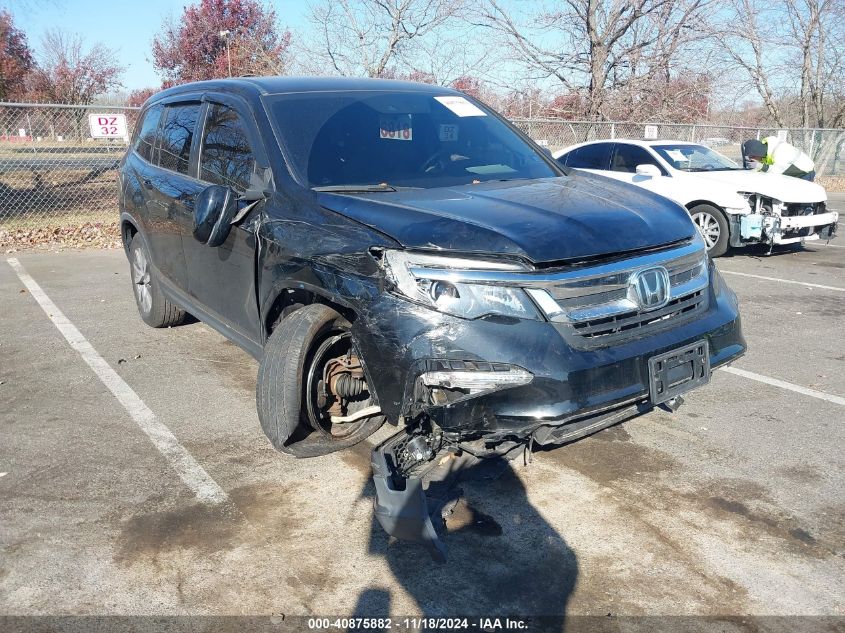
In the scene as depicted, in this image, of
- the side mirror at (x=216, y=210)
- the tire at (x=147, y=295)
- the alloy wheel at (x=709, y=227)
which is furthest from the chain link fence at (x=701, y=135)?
the side mirror at (x=216, y=210)

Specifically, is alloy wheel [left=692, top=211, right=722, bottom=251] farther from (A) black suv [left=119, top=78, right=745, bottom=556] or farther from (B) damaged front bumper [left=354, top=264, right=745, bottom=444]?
(B) damaged front bumper [left=354, top=264, right=745, bottom=444]

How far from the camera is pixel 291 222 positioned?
3582 millimetres

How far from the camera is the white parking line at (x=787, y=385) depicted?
4660 millimetres

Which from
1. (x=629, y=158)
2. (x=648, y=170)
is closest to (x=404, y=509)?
(x=648, y=170)

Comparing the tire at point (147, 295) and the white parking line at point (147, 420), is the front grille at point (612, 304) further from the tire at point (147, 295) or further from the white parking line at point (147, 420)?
the tire at point (147, 295)

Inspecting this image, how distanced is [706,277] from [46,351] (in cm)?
477

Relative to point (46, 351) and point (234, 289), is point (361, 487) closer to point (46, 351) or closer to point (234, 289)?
point (234, 289)

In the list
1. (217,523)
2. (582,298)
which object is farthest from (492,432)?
(217,523)

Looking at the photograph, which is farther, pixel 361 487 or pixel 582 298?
pixel 361 487

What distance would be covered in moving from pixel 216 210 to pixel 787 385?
3.70m

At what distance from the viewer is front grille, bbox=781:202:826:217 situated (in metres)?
9.66

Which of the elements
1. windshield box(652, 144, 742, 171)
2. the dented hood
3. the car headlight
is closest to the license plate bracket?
the dented hood

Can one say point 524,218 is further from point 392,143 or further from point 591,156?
point 591,156

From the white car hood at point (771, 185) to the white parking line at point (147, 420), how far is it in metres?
7.77
